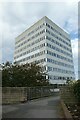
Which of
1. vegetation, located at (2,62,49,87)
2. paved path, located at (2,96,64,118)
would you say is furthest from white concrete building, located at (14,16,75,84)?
paved path, located at (2,96,64,118)

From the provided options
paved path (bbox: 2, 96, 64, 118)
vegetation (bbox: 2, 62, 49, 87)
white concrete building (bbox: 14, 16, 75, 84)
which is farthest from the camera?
white concrete building (bbox: 14, 16, 75, 84)

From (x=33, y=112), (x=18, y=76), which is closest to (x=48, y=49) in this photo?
(x=18, y=76)

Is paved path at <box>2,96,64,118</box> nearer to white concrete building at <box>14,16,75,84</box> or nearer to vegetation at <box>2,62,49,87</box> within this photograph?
vegetation at <box>2,62,49,87</box>

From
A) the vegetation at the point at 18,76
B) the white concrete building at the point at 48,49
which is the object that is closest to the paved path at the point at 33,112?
the vegetation at the point at 18,76

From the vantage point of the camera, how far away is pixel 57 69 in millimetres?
87062

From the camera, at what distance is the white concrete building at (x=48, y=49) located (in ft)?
267

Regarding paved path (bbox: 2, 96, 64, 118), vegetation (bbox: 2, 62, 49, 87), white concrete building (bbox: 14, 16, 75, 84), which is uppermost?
white concrete building (bbox: 14, 16, 75, 84)

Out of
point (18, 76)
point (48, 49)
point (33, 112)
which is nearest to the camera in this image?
point (33, 112)

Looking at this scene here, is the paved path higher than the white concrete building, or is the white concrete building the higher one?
the white concrete building

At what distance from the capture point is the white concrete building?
267 ft

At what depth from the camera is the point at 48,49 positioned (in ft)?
268

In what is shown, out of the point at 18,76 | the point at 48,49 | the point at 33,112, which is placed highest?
the point at 48,49

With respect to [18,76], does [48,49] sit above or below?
above

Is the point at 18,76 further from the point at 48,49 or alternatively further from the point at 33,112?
the point at 48,49
